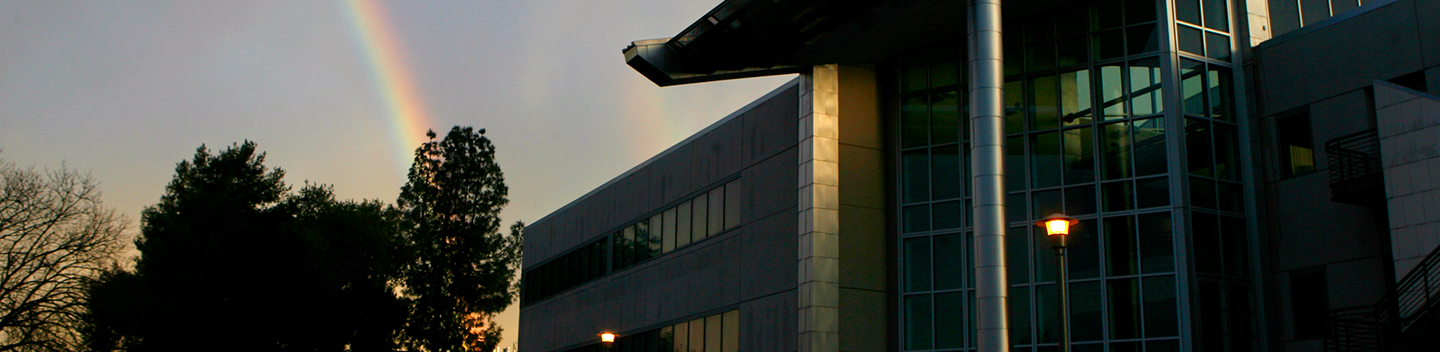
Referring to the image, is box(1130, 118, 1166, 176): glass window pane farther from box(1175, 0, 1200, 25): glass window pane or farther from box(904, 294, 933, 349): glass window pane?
box(904, 294, 933, 349): glass window pane

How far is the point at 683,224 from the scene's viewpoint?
Answer: 37.9 meters

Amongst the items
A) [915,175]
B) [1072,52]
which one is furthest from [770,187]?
[1072,52]

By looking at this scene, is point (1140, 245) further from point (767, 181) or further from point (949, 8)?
point (767, 181)

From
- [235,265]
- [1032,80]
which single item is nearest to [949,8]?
[1032,80]

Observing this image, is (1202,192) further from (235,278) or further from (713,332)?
(235,278)

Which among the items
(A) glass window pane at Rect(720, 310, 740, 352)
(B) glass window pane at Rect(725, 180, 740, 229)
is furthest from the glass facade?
(B) glass window pane at Rect(725, 180, 740, 229)

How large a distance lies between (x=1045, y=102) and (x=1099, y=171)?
2.12 meters

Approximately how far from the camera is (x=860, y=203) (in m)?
29.7

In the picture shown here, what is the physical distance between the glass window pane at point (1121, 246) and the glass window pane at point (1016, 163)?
2.29 m

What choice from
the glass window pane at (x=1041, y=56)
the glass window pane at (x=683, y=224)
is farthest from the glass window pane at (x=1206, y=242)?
the glass window pane at (x=683, y=224)

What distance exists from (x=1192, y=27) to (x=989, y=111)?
491 centimetres

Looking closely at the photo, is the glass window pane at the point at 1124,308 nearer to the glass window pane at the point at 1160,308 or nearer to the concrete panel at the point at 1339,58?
the glass window pane at the point at 1160,308

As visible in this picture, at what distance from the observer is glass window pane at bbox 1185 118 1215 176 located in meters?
24.8

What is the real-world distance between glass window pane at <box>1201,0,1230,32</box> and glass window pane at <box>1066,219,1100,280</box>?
16.9ft
